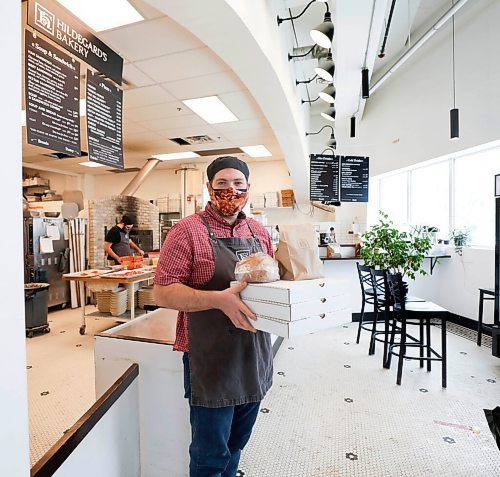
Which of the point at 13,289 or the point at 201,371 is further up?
the point at 13,289

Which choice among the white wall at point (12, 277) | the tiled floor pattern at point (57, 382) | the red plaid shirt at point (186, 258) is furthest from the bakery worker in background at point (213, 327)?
the tiled floor pattern at point (57, 382)

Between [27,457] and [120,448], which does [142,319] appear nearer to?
[120,448]

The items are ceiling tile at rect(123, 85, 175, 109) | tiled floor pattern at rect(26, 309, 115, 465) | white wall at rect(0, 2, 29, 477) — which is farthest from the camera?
ceiling tile at rect(123, 85, 175, 109)

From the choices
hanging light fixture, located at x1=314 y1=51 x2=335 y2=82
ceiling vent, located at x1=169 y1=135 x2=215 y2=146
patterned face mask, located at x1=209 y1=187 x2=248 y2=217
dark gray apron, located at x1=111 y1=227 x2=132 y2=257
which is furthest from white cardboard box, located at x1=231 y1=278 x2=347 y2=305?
ceiling vent, located at x1=169 y1=135 x2=215 y2=146

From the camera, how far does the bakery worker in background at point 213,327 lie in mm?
1273

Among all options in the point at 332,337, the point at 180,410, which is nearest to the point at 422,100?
the point at 332,337

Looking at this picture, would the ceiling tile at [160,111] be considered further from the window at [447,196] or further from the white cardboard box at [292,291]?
the window at [447,196]

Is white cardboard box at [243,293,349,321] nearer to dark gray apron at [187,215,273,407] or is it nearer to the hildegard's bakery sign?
dark gray apron at [187,215,273,407]

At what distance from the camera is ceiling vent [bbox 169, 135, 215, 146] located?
20.1 ft

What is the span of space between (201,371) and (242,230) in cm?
60

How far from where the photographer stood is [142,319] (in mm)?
2191

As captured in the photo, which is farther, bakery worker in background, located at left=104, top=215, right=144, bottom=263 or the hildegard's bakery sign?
bakery worker in background, located at left=104, top=215, right=144, bottom=263

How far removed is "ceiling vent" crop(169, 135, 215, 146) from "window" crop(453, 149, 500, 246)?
4273mm

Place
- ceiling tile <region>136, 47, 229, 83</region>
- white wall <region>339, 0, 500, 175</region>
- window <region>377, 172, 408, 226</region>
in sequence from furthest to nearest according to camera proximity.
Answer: window <region>377, 172, 408, 226</region>, white wall <region>339, 0, 500, 175</region>, ceiling tile <region>136, 47, 229, 83</region>
